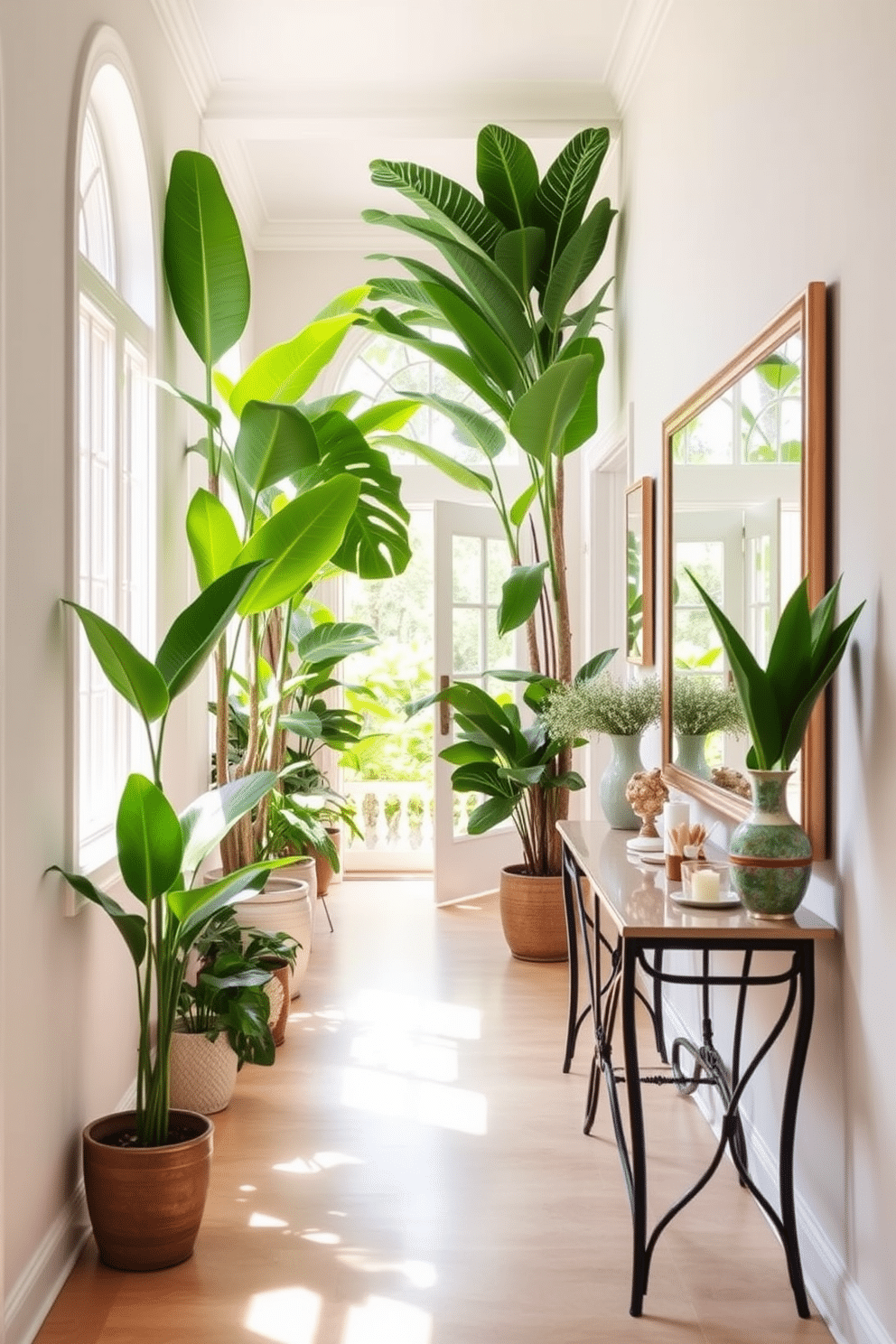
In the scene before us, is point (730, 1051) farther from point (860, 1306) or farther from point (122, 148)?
point (122, 148)

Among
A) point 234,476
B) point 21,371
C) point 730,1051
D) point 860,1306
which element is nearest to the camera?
point 860,1306

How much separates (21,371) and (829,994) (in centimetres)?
194

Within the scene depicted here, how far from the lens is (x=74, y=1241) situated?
2637 millimetres

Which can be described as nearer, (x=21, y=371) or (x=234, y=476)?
(x=21, y=371)

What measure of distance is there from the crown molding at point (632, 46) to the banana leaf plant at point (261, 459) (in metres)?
1.25

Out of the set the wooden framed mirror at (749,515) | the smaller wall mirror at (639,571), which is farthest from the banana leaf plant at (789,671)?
the smaller wall mirror at (639,571)

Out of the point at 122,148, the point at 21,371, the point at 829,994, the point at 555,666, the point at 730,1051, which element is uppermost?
the point at 122,148

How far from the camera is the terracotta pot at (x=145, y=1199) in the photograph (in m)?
2.50

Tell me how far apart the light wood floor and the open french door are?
1.87 m

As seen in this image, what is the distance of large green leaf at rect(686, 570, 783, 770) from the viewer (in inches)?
89.4

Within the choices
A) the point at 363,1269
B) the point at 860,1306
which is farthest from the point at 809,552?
the point at 363,1269

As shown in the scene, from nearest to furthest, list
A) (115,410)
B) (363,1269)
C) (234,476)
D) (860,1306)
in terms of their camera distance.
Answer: (860,1306)
(363,1269)
(115,410)
(234,476)

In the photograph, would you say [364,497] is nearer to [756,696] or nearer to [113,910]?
[113,910]

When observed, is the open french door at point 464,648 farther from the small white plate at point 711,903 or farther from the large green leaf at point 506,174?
the small white plate at point 711,903
